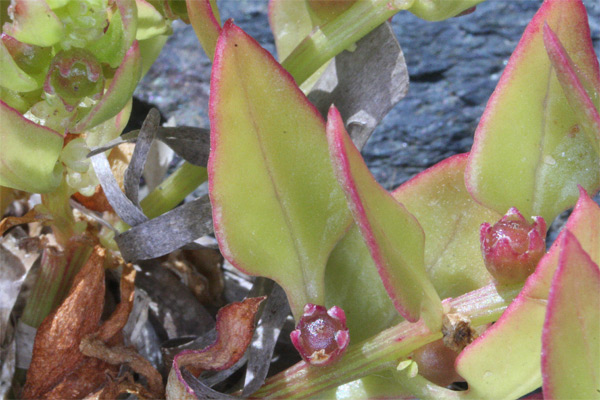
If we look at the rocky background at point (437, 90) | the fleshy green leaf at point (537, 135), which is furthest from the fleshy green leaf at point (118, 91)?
the rocky background at point (437, 90)

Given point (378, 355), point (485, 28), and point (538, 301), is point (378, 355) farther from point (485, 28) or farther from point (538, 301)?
point (485, 28)

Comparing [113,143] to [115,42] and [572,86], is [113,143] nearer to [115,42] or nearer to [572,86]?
[115,42]

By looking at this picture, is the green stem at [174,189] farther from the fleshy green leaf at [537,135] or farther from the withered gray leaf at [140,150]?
the fleshy green leaf at [537,135]

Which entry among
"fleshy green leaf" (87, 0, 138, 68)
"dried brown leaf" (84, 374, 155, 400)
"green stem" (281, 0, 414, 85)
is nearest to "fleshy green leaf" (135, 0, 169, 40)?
"fleshy green leaf" (87, 0, 138, 68)

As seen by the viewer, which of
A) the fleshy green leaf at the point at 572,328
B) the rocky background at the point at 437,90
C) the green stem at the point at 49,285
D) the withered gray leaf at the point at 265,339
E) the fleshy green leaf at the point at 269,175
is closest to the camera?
the fleshy green leaf at the point at 572,328

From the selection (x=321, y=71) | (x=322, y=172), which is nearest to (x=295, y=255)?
(x=322, y=172)
